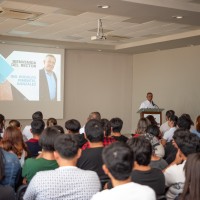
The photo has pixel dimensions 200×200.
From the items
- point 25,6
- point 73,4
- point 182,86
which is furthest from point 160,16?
point 182,86

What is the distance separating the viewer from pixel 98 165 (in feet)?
10.6

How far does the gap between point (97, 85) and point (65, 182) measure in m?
9.61

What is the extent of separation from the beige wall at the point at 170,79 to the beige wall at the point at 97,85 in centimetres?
32

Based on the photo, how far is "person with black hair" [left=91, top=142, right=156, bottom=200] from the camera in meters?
1.75

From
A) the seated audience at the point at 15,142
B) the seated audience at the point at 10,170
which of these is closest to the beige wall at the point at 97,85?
the seated audience at the point at 15,142

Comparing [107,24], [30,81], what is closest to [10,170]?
[107,24]

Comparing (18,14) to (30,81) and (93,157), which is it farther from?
(93,157)

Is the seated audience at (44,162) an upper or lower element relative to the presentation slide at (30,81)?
lower

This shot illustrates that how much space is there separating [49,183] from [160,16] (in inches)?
199

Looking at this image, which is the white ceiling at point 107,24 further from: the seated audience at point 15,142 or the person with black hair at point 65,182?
the person with black hair at point 65,182

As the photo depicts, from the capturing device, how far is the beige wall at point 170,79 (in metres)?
9.84

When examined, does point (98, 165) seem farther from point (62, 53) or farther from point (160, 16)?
point (62, 53)

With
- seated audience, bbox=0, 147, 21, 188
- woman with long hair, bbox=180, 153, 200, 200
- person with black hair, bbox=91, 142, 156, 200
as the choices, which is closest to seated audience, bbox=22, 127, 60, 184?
seated audience, bbox=0, 147, 21, 188

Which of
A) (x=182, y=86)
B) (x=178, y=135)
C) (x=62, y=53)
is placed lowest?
(x=178, y=135)
